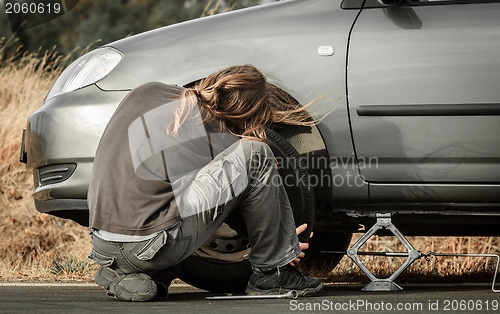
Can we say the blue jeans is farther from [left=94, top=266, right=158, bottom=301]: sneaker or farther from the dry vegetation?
the dry vegetation

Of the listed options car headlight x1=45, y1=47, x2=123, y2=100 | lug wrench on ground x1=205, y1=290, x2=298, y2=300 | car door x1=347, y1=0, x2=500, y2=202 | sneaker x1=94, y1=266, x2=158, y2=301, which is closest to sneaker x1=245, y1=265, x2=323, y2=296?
lug wrench on ground x1=205, y1=290, x2=298, y2=300

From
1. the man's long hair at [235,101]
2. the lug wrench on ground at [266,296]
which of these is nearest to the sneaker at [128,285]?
the lug wrench on ground at [266,296]

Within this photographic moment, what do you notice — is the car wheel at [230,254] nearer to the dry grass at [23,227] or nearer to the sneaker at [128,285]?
the sneaker at [128,285]

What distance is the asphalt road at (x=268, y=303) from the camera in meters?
2.73

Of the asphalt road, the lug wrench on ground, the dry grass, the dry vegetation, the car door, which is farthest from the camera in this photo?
the dry grass

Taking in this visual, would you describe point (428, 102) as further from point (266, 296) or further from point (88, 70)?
point (88, 70)

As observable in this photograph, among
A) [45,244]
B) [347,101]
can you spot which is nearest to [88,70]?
[347,101]

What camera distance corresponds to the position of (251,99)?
10.3 ft

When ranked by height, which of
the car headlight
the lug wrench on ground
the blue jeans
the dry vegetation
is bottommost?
the dry vegetation

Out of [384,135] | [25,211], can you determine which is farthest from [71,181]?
[25,211]

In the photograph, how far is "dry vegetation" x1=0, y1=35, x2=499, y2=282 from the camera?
432 cm

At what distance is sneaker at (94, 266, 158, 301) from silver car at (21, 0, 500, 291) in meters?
0.42

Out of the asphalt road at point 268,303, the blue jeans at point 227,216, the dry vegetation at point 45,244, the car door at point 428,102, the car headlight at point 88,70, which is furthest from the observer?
the dry vegetation at point 45,244

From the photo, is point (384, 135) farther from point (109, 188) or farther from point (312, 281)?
point (109, 188)
